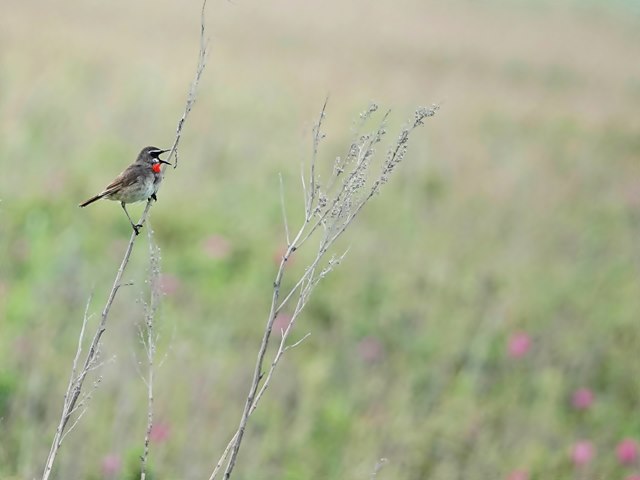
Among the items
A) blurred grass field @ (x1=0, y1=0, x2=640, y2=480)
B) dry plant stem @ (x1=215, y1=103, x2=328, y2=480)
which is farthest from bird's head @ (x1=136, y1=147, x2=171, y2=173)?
→ dry plant stem @ (x1=215, y1=103, x2=328, y2=480)

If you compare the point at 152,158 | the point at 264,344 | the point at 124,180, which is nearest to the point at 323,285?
the point at 124,180

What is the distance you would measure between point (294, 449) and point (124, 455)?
3.48 feet

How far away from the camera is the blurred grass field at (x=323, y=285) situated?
476 centimetres

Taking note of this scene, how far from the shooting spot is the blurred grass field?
4.76m

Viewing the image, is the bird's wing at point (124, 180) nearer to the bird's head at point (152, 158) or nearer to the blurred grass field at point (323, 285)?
the bird's head at point (152, 158)

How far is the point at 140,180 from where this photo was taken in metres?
3.09

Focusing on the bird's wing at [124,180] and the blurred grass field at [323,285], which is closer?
the bird's wing at [124,180]

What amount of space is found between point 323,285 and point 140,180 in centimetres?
382

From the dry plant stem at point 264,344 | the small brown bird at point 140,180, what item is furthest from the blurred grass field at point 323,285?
the small brown bird at point 140,180

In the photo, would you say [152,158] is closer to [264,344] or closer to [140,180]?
[140,180]

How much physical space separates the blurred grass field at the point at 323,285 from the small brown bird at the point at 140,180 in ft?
1.77

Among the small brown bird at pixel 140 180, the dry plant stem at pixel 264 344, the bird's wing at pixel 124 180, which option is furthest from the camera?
the bird's wing at pixel 124 180

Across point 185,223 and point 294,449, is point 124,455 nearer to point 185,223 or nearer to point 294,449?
point 294,449

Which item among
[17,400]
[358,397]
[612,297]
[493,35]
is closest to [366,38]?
[493,35]
